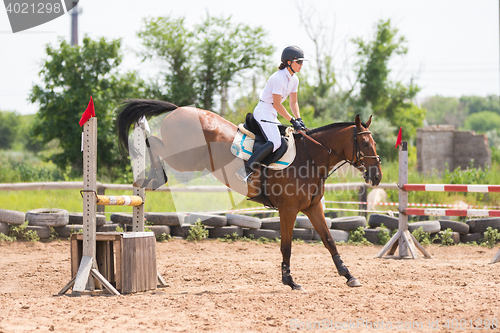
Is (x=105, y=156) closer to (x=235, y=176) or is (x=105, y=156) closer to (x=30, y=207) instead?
(x=30, y=207)

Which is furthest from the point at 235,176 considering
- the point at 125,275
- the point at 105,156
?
the point at 105,156

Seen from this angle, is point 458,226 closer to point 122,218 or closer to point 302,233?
point 302,233

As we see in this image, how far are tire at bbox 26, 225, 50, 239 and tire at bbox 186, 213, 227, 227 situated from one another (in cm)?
234

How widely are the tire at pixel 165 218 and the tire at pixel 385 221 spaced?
11.2 ft

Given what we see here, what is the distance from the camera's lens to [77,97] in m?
15.0

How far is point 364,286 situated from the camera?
4.52 m

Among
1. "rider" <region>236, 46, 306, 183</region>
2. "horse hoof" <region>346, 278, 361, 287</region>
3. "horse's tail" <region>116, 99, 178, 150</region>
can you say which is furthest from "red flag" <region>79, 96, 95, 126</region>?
"horse hoof" <region>346, 278, 361, 287</region>

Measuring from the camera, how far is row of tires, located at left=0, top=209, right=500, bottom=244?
762 cm

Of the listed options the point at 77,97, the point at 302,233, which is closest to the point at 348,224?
the point at 302,233

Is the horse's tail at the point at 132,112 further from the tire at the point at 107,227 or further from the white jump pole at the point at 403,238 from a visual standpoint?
the white jump pole at the point at 403,238

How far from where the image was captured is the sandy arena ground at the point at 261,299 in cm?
318

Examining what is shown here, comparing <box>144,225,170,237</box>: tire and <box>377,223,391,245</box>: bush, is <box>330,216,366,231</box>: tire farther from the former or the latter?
<box>144,225,170,237</box>: tire

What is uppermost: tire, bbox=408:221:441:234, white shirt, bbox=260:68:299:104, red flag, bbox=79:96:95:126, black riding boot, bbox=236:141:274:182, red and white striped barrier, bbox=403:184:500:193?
white shirt, bbox=260:68:299:104

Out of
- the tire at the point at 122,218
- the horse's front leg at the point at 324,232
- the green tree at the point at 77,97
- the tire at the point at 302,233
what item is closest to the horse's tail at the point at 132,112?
the horse's front leg at the point at 324,232
